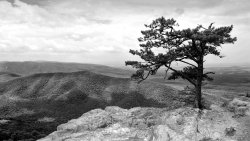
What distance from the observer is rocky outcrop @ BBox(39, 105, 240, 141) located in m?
18.6

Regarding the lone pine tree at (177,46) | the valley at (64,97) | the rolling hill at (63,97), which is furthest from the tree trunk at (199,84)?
the rolling hill at (63,97)

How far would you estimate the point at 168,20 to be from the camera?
78.0 ft

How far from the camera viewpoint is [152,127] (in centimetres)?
2034

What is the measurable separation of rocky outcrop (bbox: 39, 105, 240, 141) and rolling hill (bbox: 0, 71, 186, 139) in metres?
22.3

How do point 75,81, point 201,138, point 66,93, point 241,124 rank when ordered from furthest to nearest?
point 75,81 < point 66,93 < point 241,124 < point 201,138

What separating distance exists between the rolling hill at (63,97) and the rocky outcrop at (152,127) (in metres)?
22.3

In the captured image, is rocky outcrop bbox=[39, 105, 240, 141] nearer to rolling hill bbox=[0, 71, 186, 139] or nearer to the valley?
the valley

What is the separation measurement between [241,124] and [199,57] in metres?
8.13

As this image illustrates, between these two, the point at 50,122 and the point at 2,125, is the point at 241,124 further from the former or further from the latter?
the point at 2,125

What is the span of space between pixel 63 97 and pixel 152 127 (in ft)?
154

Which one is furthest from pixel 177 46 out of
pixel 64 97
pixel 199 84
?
pixel 64 97

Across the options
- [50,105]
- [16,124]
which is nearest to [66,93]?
[50,105]

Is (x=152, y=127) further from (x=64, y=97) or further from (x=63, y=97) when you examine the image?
(x=63, y=97)

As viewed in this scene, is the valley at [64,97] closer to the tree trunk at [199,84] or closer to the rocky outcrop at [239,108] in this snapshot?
the rocky outcrop at [239,108]
